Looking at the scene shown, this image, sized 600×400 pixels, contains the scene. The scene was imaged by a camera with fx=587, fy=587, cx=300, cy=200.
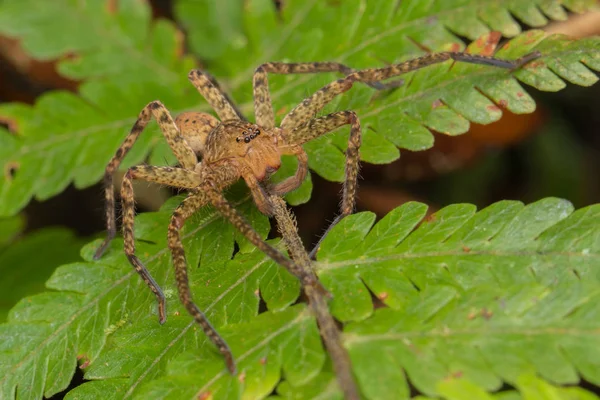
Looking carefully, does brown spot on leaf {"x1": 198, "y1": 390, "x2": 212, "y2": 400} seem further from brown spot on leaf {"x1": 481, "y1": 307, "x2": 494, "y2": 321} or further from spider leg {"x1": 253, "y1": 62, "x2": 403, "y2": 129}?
spider leg {"x1": 253, "y1": 62, "x2": 403, "y2": 129}

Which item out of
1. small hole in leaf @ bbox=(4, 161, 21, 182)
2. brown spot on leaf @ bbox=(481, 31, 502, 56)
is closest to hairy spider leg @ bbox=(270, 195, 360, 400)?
brown spot on leaf @ bbox=(481, 31, 502, 56)

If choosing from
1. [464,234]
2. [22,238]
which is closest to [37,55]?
[22,238]

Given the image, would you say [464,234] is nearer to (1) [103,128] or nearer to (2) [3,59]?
(1) [103,128]

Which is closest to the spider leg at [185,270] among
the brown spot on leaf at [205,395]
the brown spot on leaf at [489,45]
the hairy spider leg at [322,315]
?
the brown spot on leaf at [205,395]

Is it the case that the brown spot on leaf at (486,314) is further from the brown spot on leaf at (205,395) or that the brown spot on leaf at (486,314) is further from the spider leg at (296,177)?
the spider leg at (296,177)

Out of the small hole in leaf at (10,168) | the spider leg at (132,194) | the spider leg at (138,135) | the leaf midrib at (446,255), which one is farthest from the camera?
the small hole in leaf at (10,168)
